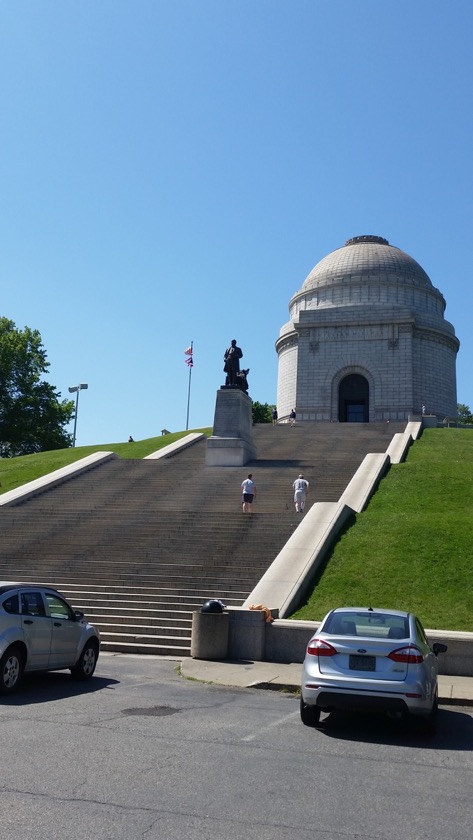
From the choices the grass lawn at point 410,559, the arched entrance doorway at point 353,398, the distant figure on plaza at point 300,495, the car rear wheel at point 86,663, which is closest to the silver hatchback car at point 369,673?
the car rear wheel at point 86,663

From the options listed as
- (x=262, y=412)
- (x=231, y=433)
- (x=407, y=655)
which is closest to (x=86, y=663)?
(x=407, y=655)

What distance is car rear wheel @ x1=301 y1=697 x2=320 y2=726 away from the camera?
8695 mm

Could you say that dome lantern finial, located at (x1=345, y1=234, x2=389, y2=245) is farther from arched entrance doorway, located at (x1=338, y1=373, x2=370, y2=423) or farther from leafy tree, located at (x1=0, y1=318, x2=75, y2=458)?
leafy tree, located at (x1=0, y1=318, x2=75, y2=458)

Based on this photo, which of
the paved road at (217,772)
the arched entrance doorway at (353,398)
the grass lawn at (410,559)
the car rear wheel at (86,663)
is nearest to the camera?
the paved road at (217,772)

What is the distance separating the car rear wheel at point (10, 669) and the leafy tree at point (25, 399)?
54574mm

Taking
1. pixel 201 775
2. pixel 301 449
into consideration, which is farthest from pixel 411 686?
pixel 301 449

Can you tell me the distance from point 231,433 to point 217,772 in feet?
83.0

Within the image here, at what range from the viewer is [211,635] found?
13.3m

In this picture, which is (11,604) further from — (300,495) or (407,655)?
(300,495)

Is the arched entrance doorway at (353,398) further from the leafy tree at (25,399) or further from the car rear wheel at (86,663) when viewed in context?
the car rear wheel at (86,663)

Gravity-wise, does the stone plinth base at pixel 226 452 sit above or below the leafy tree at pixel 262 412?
below

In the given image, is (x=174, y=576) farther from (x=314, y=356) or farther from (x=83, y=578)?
(x=314, y=356)

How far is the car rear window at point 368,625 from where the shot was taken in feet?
29.0

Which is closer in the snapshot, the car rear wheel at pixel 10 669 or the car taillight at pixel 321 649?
the car taillight at pixel 321 649
